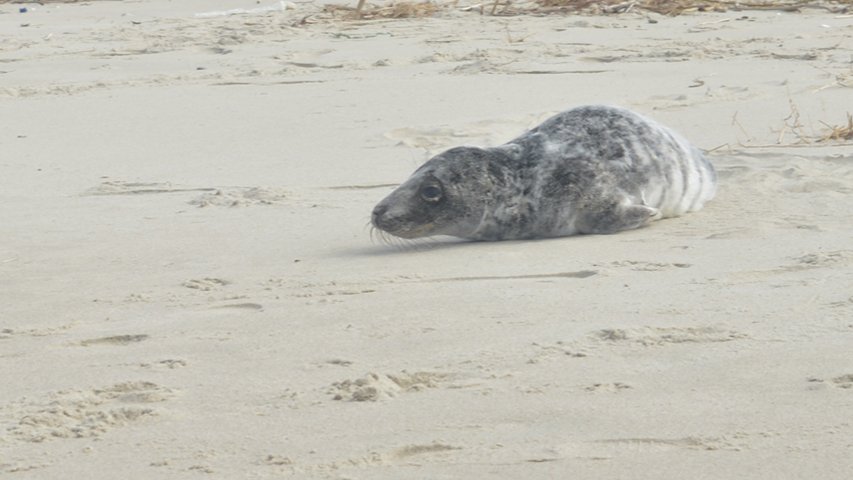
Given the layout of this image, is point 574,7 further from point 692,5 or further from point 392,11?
point 392,11

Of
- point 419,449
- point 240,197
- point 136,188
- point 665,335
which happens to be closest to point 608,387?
point 665,335

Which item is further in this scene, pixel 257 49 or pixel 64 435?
pixel 257 49

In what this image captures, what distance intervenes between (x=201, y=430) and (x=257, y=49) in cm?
733

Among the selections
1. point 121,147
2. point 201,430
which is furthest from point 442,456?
point 121,147

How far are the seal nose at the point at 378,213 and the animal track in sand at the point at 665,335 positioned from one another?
155 centimetres

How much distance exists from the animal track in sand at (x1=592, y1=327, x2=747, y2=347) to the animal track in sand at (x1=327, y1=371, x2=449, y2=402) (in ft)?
1.62

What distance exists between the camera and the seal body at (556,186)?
17.1ft

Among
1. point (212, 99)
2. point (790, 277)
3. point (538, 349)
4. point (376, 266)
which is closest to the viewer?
point (538, 349)

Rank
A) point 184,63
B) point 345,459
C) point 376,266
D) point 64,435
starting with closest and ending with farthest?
point 345,459, point 64,435, point 376,266, point 184,63

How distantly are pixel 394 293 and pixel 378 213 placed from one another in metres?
0.91

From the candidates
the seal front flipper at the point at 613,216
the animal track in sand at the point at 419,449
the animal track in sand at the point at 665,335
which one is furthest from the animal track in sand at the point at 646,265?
the animal track in sand at the point at 419,449

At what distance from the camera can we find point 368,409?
323 centimetres

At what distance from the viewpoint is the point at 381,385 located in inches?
132

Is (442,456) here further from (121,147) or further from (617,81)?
(617,81)
